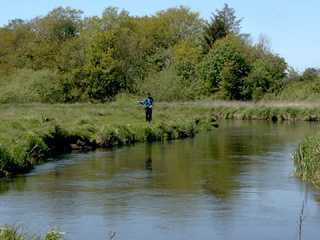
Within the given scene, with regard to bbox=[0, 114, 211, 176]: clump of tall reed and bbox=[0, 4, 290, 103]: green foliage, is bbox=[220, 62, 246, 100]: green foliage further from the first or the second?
bbox=[0, 114, 211, 176]: clump of tall reed

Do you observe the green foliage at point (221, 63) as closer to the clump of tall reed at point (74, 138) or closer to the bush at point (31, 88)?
the bush at point (31, 88)

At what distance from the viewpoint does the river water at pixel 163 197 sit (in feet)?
50.3

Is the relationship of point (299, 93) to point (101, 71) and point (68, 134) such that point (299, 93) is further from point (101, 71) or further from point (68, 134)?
point (68, 134)

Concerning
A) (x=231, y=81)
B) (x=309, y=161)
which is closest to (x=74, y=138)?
(x=309, y=161)

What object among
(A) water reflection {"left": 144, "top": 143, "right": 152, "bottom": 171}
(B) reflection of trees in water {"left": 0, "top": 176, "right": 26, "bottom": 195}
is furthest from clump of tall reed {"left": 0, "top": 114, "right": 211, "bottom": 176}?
(A) water reflection {"left": 144, "top": 143, "right": 152, "bottom": 171}

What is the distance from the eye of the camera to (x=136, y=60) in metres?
87.2

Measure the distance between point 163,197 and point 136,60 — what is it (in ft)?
225

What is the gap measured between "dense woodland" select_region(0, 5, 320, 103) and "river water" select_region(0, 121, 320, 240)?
4043 centimetres

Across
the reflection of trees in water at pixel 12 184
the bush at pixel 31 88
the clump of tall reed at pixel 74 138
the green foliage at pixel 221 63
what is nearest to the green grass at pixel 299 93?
the green foliage at pixel 221 63

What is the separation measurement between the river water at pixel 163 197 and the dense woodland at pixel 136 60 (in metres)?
40.4

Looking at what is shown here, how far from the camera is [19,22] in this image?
100312mm

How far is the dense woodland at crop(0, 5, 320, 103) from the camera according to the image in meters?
76.8

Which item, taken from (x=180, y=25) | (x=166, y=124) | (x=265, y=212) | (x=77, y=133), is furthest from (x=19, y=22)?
(x=265, y=212)

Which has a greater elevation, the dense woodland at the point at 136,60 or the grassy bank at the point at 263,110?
the dense woodland at the point at 136,60
